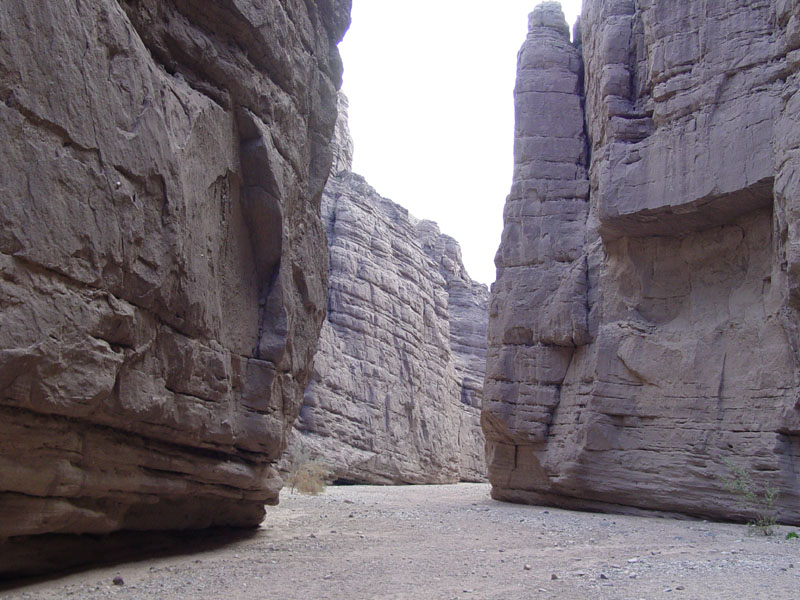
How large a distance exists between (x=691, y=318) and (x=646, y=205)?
6.76 feet

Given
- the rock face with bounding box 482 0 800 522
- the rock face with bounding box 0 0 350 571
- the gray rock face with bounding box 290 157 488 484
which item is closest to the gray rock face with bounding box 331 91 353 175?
the gray rock face with bounding box 290 157 488 484

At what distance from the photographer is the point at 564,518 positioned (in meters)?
10.6

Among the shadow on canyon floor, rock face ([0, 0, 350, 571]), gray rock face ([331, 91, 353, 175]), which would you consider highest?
gray rock face ([331, 91, 353, 175])

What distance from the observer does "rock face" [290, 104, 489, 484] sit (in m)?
23.5

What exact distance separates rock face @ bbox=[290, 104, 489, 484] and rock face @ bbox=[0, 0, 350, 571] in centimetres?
1452

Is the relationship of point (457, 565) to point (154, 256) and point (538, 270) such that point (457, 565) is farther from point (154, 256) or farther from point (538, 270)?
point (538, 270)

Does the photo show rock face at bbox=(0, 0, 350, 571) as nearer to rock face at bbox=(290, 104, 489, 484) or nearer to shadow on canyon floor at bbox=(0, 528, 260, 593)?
shadow on canyon floor at bbox=(0, 528, 260, 593)

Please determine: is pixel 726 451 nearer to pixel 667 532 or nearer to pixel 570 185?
pixel 667 532

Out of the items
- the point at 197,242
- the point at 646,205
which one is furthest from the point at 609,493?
the point at 197,242

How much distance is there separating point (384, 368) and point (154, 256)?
21.9m

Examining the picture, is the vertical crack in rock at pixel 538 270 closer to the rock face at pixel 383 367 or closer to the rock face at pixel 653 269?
the rock face at pixel 653 269

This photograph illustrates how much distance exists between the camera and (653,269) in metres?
12.3

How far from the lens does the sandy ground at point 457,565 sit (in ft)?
15.7

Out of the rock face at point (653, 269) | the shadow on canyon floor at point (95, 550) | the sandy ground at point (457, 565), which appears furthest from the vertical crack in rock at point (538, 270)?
the shadow on canyon floor at point (95, 550)
